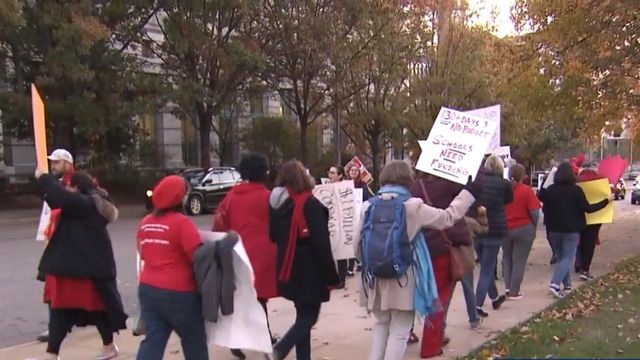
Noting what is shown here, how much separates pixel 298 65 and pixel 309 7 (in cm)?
233

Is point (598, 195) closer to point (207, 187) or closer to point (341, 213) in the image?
point (341, 213)

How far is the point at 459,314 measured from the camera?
7859mm

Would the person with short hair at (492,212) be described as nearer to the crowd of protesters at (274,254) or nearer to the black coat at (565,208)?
the crowd of protesters at (274,254)

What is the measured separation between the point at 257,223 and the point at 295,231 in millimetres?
621

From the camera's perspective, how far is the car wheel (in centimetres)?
2391

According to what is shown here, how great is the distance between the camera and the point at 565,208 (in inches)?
339

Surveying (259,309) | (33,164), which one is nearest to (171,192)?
(259,309)

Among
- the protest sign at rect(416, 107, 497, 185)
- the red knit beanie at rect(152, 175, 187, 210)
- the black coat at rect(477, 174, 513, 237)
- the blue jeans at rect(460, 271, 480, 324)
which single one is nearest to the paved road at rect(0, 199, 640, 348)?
the blue jeans at rect(460, 271, 480, 324)

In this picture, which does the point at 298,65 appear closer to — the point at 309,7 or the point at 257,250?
the point at 309,7

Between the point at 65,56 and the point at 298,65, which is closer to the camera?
the point at 65,56

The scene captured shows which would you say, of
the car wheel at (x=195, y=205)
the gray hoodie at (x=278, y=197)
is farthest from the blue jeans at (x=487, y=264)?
the car wheel at (x=195, y=205)

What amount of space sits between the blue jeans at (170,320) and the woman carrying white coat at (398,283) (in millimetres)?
1323

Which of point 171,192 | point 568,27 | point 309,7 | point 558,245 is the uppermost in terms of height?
point 309,7

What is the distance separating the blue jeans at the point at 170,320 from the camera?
4496 millimetres
